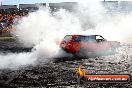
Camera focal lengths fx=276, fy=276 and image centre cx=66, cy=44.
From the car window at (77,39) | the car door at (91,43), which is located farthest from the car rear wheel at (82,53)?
the car window at (77,39)

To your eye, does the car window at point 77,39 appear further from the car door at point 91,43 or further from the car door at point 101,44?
the car door at point 101,44

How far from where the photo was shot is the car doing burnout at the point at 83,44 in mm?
17344

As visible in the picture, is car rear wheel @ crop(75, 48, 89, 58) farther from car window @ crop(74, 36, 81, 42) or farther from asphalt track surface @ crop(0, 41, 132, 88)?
asphalt track surface @ crop(0, 41, 132, 88)

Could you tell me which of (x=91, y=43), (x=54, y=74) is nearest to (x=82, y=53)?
(x=91, y=43)

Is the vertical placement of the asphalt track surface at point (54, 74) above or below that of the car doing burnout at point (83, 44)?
below

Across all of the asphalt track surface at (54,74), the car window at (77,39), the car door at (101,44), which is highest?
the car window at (77,39)

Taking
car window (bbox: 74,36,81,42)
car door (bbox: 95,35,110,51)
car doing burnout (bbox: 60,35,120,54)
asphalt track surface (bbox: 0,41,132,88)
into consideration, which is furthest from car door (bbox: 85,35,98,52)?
asphalt track surface (bbox: 0,41,132,88)

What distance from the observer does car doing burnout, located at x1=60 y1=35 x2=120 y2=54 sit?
1734 centimetres

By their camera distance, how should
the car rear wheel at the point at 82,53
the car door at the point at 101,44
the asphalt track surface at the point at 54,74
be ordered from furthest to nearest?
the car door at the point at 101,44 → the car rear wheel at the point at 82,53 → the asphalt track surface at the point at 54,74

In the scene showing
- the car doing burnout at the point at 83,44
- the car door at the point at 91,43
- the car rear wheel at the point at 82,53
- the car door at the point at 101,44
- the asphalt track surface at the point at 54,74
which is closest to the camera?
the asphalt track surface at the point at 54,74

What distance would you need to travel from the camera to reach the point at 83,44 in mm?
17562

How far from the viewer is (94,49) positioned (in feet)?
58.6

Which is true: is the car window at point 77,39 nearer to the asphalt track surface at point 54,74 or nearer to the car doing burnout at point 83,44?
the car doing burnout at point 83,44

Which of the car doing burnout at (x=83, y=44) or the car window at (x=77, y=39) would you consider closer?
the car doing burnout at (x=83, y=44)
